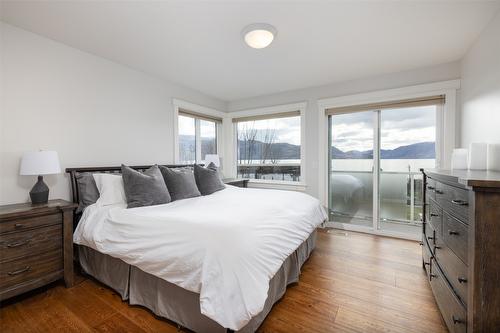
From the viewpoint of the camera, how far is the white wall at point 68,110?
7.07ft

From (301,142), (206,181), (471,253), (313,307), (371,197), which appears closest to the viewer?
(471,253)

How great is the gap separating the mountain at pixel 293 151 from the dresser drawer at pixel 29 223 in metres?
2.21

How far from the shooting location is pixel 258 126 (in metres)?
4.75

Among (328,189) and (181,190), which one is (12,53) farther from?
(328,189)

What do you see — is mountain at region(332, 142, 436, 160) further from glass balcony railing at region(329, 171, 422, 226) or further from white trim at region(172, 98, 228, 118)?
white trim at region(172, 98, 228, 118)

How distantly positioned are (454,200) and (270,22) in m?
2.06

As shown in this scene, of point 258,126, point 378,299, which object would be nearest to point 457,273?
point 378,299

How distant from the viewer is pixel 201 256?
1.40 meters

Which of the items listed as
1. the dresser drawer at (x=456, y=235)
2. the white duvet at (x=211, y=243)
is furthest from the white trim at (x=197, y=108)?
the dresser drawer at (x=456, y=235)

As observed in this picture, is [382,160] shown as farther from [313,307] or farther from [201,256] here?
[201,256]

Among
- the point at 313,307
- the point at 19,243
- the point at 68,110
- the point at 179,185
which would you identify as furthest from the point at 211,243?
the point at 68,110

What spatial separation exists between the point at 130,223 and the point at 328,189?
3.21 metres

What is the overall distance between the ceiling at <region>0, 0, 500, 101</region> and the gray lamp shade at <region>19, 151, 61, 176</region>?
4.18 ft

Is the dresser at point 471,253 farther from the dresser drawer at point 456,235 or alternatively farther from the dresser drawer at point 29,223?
the dresser drawer at point 29,223
